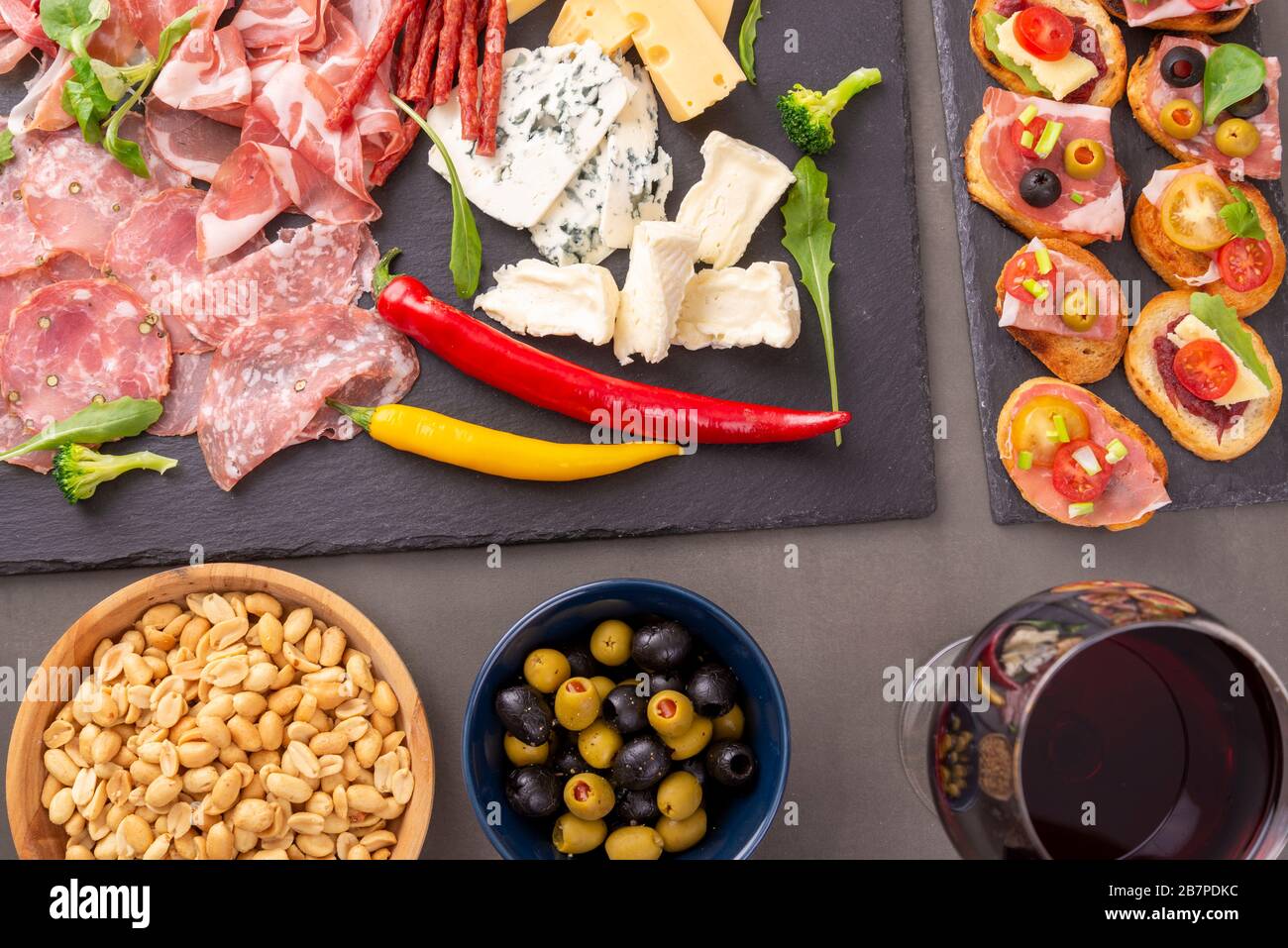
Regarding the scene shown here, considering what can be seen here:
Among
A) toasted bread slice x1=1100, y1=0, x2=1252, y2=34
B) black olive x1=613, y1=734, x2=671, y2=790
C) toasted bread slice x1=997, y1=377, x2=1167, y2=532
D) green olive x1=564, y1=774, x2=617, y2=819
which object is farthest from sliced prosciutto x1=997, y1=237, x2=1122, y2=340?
green olive x1=564, y1=774, x2=617, y2=819

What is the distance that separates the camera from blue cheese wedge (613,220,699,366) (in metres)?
1.93

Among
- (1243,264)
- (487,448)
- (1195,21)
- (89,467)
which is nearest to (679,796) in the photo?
(487,448)

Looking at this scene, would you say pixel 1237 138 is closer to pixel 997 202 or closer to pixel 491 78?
pixel 997 202

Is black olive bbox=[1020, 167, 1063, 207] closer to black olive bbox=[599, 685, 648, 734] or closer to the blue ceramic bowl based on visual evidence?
the blue ceramic bowl

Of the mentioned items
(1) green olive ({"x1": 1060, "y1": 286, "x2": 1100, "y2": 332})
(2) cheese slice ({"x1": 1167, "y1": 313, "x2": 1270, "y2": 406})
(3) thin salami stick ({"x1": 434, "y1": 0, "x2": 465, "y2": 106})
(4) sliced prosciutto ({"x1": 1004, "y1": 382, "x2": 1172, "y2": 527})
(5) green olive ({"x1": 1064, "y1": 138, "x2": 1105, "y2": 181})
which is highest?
(3) thin salami stick ({"x1": 434, "y1": 0, "x2": 465, "y2": 106})

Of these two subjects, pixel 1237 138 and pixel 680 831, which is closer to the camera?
pixel 680 831

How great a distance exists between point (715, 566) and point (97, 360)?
4.18 ft

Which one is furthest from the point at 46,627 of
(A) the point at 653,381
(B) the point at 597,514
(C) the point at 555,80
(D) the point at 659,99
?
(D) the point at 659,99

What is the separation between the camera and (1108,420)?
2.10 metres

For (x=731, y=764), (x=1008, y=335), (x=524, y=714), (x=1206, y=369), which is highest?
(x=1008, y=335)

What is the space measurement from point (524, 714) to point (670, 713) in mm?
243

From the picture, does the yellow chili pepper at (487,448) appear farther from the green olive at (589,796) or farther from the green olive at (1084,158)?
the green olive at (1084,158)

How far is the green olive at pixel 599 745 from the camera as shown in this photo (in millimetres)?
1715

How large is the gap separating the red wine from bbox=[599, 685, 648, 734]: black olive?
614 mm
